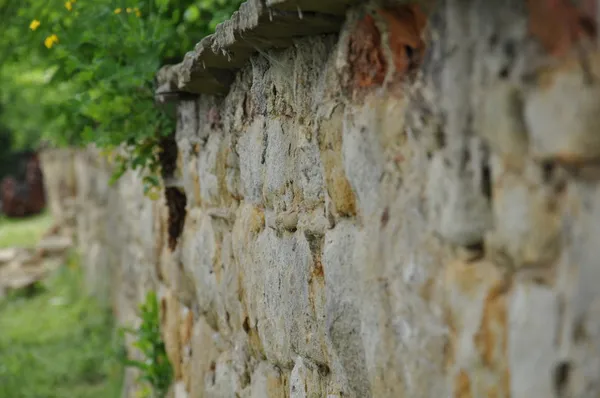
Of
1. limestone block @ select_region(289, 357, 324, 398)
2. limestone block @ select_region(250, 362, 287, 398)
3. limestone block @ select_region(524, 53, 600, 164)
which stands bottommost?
limestone block @ select_region(250, 362, 287, 398)

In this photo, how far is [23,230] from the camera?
14273 mm

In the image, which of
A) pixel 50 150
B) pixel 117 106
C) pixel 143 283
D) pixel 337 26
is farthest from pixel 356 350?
pixel 50 150

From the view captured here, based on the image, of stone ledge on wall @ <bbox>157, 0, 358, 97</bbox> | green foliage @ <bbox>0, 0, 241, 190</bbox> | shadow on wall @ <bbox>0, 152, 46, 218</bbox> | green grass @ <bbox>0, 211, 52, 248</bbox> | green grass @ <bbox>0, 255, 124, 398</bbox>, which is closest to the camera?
stone ledge on wall @ <bbox>157, 0, 358, 97</bbox>

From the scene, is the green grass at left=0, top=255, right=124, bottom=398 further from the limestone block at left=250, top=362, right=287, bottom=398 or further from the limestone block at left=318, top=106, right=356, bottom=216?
the limestone block at left=318, top=106, right=356, bottom=216

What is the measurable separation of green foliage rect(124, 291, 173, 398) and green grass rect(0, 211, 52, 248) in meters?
8.07

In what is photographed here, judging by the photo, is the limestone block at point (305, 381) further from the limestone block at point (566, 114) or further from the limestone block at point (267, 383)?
the limestone block at point (566, 114)

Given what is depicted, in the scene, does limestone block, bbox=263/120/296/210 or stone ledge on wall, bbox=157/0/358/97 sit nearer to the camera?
stone ledge on wall, bbox=157/0/358/97

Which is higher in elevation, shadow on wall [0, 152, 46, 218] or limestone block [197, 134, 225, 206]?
limestone block [197, 134, 225, 206]

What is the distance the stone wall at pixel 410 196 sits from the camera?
0.90m

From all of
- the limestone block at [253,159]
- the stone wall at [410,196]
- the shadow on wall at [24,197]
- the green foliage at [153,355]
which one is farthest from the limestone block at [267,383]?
the shadow on wall at [24,197]

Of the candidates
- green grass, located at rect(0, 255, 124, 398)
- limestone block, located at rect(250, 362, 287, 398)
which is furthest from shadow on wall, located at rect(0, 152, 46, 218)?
limestone block, located at rect(250, 362, 287, 398)

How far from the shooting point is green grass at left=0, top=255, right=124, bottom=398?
5297 mm

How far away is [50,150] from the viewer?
381 inches

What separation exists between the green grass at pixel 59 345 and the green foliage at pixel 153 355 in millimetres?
553
